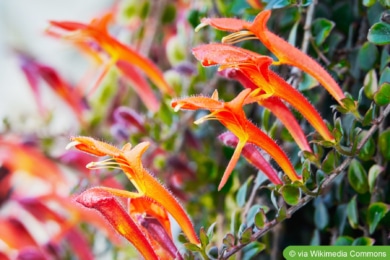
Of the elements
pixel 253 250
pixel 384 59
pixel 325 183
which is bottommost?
pixel 253 250

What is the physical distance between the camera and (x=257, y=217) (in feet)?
1.96

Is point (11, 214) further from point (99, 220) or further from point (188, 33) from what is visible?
point (188, 33)

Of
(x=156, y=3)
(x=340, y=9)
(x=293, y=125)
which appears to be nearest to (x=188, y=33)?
(x=156, y=3)

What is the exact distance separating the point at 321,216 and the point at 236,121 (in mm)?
245

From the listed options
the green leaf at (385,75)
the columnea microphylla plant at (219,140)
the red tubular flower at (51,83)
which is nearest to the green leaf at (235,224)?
the columnea microphylla plant at (219,140)

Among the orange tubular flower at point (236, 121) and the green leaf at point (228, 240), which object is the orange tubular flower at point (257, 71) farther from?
the green leaf at point (228, 240)

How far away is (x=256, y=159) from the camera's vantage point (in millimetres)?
653

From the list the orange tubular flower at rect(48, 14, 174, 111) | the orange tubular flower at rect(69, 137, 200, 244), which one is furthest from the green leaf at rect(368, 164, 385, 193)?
the orange tubular flower at rect(48, 14, 174, 111)

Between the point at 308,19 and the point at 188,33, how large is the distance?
36 cm

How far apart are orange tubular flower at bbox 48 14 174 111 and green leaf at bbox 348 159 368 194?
1.14 ft

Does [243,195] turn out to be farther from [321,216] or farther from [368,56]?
[368,56]

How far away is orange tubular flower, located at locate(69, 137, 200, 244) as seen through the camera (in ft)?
1.83

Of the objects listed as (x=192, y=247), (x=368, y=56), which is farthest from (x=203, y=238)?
(x=368, y=56)

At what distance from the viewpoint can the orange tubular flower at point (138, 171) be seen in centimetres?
56
